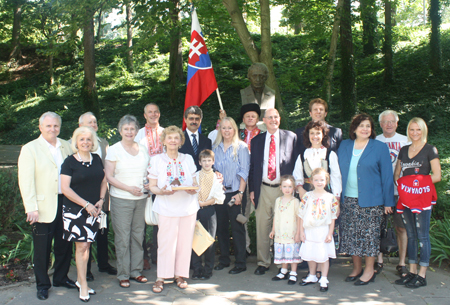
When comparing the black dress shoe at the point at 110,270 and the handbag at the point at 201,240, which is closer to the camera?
the handbag at the point at 201,240

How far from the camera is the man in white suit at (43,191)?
407cm

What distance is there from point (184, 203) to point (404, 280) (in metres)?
2.75

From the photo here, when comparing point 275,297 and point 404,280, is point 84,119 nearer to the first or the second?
point 275,297

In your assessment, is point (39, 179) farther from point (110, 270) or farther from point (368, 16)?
point (368, 16)

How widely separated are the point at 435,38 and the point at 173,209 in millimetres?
18093

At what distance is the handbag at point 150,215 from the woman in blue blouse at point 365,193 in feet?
7.39

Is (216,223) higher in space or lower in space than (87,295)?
higher

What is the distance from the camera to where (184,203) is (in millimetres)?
4480

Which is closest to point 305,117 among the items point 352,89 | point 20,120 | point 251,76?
point 352,89

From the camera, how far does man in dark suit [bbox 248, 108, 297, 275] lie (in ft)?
16.2

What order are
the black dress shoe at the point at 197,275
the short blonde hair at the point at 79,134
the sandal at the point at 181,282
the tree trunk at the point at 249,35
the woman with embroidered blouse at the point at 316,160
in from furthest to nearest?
the tree trunk at the point at 249,35 < the black dress shoe at the point at 197,275 < the woman with embroidered blouse at the point at 316,160 < the sandal at the point at 181,282 < the short blonde hair at the point at 79,134

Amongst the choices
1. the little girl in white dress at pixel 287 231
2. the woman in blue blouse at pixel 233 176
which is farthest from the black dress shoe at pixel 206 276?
the little girl in white dress at pixel 287 231

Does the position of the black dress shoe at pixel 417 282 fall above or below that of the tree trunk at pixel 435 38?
below

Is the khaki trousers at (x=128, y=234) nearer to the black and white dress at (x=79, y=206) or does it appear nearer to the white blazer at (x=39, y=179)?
the black and white dress at (x=79, y=206)
